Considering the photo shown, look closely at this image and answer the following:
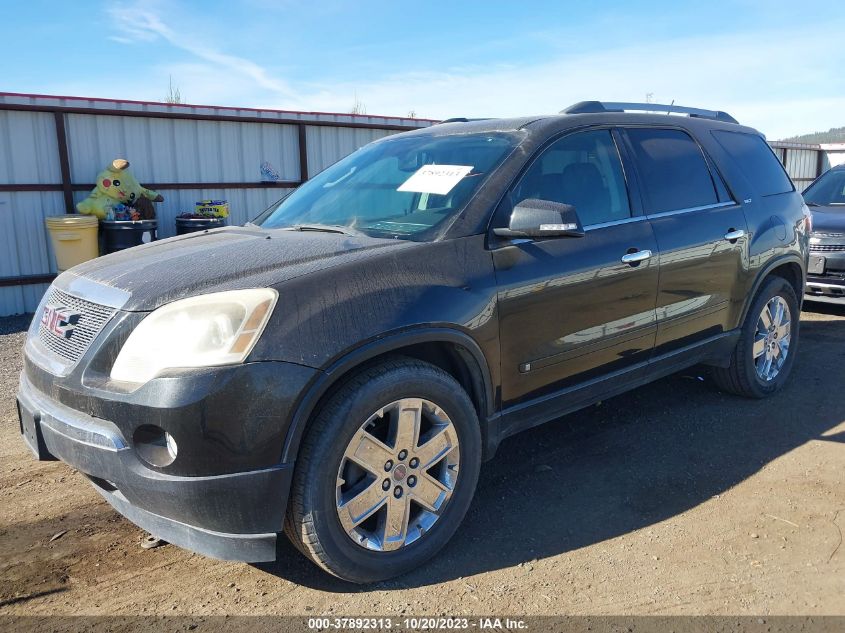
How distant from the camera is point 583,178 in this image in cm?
375

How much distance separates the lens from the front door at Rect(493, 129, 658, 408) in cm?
324

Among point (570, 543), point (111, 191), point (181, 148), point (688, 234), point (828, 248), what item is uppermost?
point (181, 148)

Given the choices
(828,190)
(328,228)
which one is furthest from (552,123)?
(828,190)

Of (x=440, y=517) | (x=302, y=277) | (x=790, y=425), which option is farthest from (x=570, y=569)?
(x=790, y=425)

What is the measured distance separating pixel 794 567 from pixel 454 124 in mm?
2841

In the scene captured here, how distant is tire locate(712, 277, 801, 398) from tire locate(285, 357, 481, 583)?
2598mm

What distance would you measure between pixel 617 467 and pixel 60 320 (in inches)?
116

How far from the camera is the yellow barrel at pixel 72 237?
8.88 meters

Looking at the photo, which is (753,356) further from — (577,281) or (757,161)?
(577,281)

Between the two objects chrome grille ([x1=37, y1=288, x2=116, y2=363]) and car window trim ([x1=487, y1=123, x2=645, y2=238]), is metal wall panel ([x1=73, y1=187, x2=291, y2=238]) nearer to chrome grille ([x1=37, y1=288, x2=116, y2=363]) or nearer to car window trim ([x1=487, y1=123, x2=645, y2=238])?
car window trim ([x1=487, y1=123, x2=645, y2=238])

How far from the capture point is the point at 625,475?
12.7 ft

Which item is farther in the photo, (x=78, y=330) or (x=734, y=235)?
(x=734, y=235)

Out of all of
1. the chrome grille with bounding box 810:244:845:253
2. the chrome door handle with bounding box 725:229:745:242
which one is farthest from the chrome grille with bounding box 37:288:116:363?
the chrome grille with bounding box 810:244:845:253

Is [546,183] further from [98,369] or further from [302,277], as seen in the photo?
[98,369]
